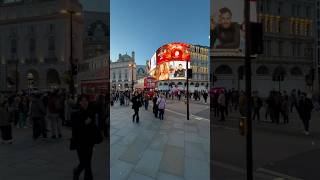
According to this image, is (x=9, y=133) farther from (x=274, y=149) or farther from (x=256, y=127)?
(x=256, y=127)

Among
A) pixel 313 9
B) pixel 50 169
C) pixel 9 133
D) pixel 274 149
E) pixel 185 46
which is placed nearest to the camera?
pixel 185 46

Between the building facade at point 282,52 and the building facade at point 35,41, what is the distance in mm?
2246

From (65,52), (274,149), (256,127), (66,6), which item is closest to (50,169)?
(65,52)

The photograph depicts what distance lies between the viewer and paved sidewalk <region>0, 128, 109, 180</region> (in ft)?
27.3

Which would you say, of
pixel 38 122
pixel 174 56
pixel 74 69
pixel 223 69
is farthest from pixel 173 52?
pixel 38 122

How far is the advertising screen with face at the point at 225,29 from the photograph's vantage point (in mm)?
4861

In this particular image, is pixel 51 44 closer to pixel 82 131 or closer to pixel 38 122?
pixel 82 131

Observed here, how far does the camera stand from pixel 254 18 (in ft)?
21.5

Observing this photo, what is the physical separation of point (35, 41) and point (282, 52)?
399 centimetres

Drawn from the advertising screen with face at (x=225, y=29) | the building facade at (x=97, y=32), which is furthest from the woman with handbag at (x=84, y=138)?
the advertising screen with face at (x=225, y=29)

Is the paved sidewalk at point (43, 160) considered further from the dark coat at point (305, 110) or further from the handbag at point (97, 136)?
the dark coat at point (305, 110)

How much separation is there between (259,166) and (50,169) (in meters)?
4.28

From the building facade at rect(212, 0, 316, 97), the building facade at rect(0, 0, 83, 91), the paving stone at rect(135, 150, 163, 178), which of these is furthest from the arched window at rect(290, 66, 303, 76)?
the building facade at rect(0, 0, 83, 91)

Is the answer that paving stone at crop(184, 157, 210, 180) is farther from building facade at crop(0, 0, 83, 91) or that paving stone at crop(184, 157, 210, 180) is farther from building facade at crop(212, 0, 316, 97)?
building facade at crop(0, 0, 83, 91)
